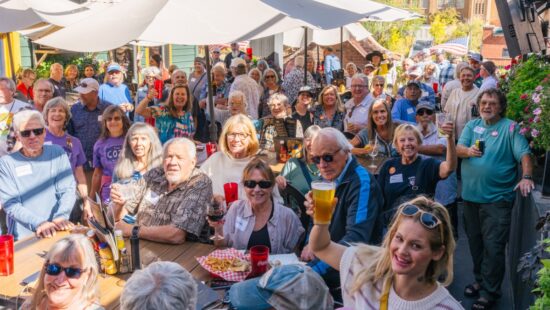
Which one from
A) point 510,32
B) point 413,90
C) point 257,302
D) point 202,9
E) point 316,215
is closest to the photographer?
point 257,302

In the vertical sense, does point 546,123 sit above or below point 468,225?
above

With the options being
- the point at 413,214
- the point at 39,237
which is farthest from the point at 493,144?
the point at 39,237

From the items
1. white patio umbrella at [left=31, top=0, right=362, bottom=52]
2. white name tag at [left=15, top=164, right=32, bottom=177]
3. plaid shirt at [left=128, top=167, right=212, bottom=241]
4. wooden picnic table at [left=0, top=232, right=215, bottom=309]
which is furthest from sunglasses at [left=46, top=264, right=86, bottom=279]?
white patio umbrella at [left=31, top=0, right=362, bottom=52]

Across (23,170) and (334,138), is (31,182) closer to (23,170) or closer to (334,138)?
(23,170)

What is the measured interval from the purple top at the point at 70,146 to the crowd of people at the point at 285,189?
1 centimetres

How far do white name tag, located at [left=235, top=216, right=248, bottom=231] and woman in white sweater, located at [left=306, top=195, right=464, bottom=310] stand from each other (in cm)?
130

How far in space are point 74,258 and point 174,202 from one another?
3.86 feet

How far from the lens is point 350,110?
7.26m

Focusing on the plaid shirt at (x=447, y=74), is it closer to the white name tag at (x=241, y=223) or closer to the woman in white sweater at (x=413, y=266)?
Result: the white name tag at (x=241, y=223)

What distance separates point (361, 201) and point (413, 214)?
0.85 metres

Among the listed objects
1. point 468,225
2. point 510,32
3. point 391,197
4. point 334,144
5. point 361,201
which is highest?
point 510,32

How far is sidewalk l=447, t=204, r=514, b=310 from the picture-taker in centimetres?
470

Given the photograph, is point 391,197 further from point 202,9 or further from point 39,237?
point 39,237

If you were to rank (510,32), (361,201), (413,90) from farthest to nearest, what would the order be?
(510,32), (413,90), (361,201)
